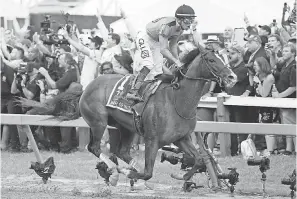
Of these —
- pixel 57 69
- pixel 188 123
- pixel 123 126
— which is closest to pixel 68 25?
pixel 57 69

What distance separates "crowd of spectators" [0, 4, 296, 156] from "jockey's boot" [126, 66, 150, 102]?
8.28 feet

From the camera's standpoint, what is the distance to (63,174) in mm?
14602

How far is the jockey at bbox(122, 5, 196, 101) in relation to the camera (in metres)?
11.7

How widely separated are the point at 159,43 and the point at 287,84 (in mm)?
3746

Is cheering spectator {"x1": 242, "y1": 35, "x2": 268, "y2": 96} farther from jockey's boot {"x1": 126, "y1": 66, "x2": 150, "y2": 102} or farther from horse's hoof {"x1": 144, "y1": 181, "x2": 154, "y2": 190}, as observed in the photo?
jockey's boot {"x1": 126, "y1": 66, "x2": 150, "y2": 102}

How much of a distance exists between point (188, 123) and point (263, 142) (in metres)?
4.91

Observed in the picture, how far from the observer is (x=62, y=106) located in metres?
13.9

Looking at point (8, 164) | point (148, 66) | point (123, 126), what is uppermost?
point (148, 66)

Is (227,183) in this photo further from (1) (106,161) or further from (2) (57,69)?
(2) (57,69)

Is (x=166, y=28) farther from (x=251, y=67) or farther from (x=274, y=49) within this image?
(x=274, y=49)

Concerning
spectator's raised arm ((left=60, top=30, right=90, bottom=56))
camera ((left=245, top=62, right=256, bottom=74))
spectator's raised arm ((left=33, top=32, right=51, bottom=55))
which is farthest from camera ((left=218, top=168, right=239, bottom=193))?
spectator's raised arm ((left=33, top=32, right=51, bottom=55))

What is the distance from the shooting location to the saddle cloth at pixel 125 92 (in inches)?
472

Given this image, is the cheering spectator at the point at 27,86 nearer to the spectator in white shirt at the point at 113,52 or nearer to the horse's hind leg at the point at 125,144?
the spectator in white shirt at the point at 113,52

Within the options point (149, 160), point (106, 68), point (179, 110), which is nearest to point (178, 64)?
point (179, 110)
